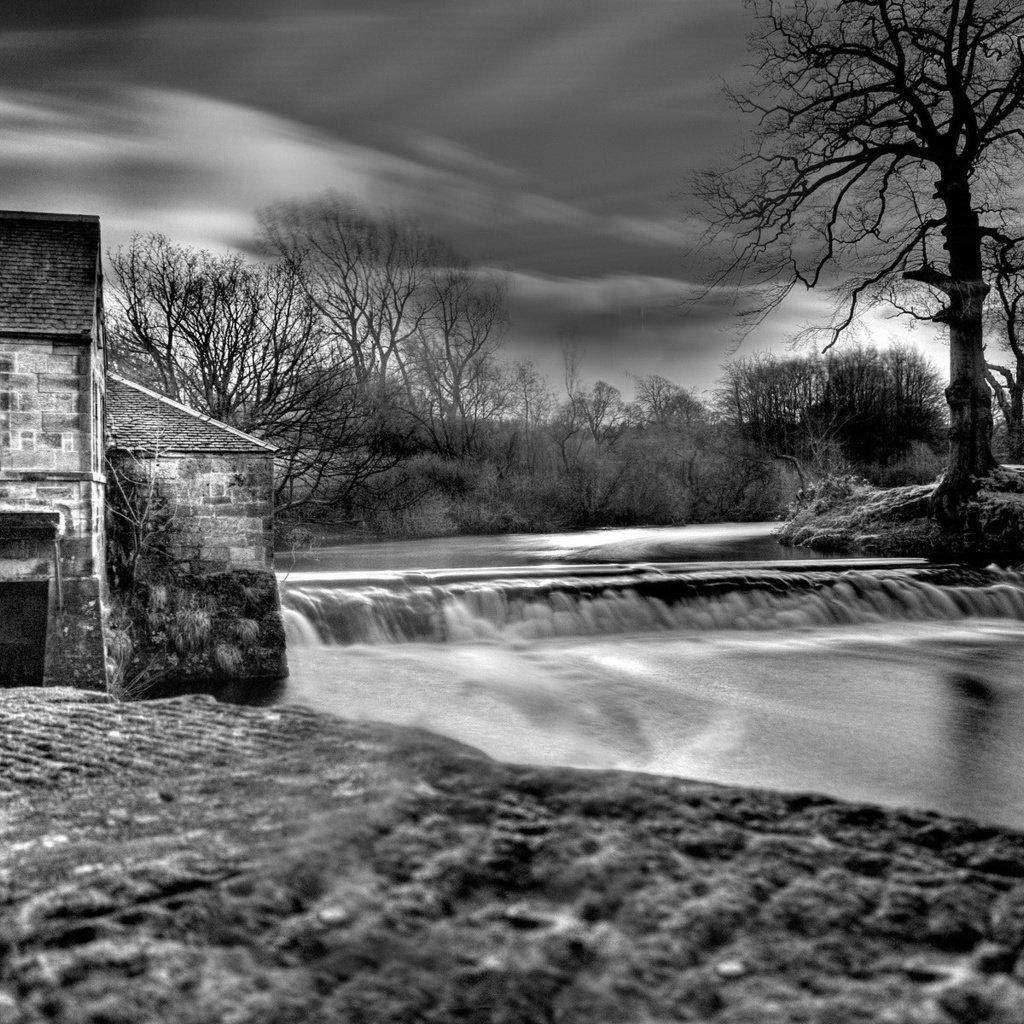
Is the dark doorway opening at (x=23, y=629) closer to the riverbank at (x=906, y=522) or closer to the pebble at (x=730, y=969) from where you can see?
the pebble at (x=730, y=969)

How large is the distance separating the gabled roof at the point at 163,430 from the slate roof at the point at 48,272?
1865 mm

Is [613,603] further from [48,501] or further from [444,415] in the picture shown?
[444,415]

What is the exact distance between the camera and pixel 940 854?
108 cm

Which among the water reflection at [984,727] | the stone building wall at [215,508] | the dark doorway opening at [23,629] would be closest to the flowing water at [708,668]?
the water reflection at [984,727]

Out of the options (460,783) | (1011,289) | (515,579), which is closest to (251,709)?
(460,783)

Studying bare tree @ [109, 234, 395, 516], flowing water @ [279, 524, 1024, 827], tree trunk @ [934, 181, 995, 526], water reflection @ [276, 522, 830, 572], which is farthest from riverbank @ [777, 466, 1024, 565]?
bare tree @ [109, 234, 395, 516]

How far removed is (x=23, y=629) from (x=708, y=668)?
25.9ft

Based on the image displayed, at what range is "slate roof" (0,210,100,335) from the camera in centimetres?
932

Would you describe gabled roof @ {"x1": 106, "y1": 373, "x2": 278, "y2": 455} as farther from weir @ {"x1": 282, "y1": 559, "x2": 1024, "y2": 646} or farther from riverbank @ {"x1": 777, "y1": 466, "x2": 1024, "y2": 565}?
riverbank @ {"x1": 777, "y1": 466, "x2": 1024, "y2": 565}

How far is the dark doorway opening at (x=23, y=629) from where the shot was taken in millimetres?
9125

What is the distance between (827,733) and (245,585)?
733 centimetres

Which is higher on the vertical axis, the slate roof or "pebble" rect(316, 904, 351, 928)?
the slate roof

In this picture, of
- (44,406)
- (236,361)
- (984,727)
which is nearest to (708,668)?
(984,727)

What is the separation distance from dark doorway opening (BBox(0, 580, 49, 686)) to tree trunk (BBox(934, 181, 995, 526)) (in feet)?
58.0
